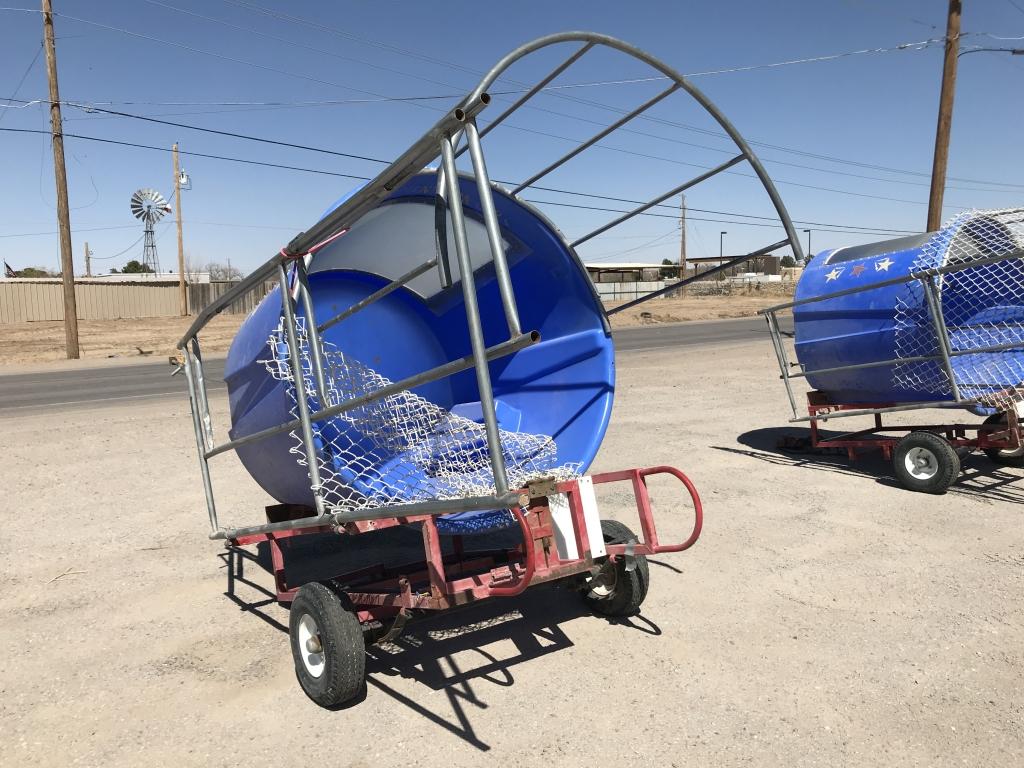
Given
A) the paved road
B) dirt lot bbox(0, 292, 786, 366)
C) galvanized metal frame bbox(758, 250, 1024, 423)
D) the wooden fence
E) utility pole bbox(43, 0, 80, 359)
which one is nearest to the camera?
galvanized metal frame bbox(758, 250, 1024, 423)

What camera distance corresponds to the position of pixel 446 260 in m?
3.17

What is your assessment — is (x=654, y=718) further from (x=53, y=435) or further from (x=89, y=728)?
(x=53, y=435)

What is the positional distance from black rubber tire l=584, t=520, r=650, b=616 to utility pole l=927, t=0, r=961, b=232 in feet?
55.8

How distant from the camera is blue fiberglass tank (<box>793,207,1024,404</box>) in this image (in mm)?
7007

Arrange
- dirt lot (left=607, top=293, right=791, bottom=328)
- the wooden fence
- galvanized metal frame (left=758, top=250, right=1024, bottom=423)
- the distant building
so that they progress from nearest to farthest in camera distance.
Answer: galvanized metal frame (left=758, top=250, right=1024, bottom=423), dirt lot (left=607, top=293, right=791, bottom=328), the wooden fence, the distant building

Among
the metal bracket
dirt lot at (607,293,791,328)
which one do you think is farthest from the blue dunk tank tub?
dirt lot at (607,293,791,328)

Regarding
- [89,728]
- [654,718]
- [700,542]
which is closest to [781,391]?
[700,542]

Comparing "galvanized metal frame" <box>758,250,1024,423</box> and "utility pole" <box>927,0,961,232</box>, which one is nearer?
"galvanized metal frame" <box>758,250,1024,423</box>

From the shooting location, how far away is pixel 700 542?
5.45 metres

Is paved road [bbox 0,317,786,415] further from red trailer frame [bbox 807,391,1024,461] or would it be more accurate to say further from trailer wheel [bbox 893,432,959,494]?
trailer wheel [bbox 893,432,959,494]

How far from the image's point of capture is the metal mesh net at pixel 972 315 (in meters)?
6.88

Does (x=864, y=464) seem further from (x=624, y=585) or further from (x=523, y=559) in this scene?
(x=523, y=559)

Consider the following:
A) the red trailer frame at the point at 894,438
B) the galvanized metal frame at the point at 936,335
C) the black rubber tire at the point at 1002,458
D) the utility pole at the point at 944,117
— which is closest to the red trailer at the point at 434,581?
the galvanized metal frame at the point at 936,335

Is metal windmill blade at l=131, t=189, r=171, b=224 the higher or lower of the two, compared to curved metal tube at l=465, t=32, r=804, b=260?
higher
